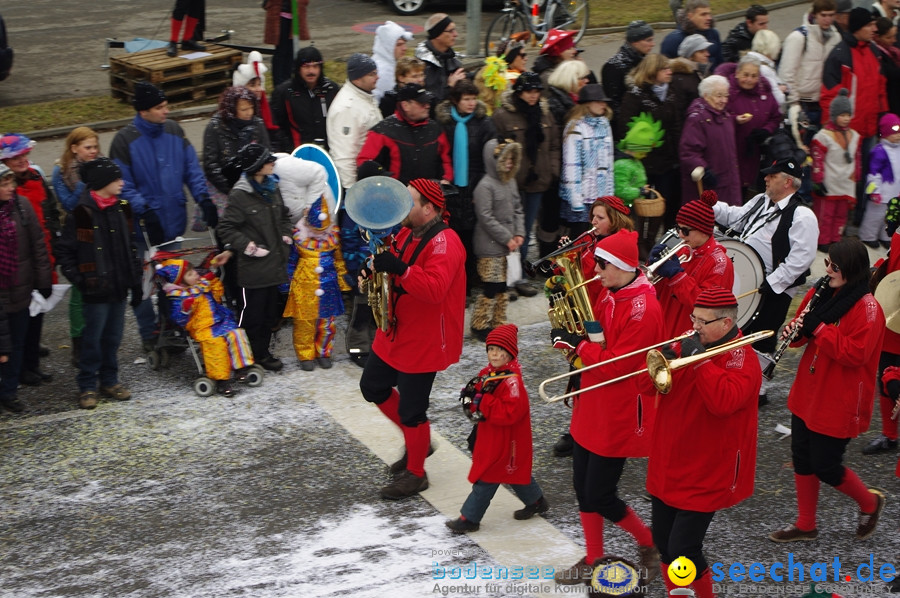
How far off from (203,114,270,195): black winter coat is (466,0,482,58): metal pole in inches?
285

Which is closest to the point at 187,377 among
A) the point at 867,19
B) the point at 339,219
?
the point at 339,219

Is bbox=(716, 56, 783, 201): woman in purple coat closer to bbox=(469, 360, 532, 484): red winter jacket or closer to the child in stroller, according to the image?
the child in stroller

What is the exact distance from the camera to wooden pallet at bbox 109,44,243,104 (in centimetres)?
1265

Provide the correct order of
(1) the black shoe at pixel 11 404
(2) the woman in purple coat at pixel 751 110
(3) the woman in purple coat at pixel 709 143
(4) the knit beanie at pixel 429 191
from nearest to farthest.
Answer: (4) the knit beanie at pixel 429 191
(1) the black shoe at pixel 11 404
(3) the woman in purple coat at pixel 709 143
(2) the woman in purple coat at pixel 751 110

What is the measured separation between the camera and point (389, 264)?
5.86 meters

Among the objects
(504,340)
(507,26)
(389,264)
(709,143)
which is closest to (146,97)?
(389,264)

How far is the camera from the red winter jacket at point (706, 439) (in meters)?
4.75

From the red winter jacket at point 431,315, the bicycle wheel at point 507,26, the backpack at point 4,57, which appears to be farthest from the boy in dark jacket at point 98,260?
the bicycle wheel at point 507,26

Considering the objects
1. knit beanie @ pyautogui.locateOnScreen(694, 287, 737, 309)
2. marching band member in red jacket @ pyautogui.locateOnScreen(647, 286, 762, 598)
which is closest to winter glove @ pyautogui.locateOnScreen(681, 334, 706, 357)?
marching band member in red jacket @ pyautogui.locateOnScreen(647, 286, 762, 598)

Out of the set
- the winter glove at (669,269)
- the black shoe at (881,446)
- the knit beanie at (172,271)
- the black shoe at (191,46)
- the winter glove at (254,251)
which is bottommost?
the black shoe at (881,446)

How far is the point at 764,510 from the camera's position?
623cm

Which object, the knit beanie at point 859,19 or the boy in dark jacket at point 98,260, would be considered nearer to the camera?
the boy in dark jacket at point 98,260

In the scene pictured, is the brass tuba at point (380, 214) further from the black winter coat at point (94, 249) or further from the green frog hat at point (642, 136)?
the green frog hat at point (642, 136)

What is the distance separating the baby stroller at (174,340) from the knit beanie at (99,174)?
0.75 meters
